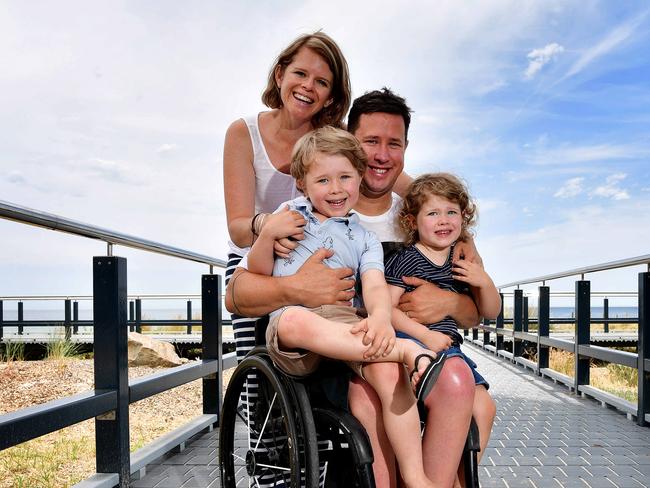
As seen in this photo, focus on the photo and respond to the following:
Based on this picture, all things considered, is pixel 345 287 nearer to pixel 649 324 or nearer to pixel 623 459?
pixel 623 459

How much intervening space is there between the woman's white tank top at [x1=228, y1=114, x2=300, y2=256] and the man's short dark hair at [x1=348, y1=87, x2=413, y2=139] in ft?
1.00

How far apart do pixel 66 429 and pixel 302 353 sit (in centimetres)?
460

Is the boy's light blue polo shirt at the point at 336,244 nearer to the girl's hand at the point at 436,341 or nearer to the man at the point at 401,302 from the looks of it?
the man at the point at 401,302

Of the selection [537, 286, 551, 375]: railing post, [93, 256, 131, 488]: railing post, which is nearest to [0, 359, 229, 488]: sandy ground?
[93, 256, 131, 488]: railing post

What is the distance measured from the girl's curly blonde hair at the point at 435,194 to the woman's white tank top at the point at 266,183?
421mm

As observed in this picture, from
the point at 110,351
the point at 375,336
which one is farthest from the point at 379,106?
the point at 110,351

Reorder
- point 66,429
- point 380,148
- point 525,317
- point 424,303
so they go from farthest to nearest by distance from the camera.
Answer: point 525,317, point 66,429, point 380,148, point 424,303

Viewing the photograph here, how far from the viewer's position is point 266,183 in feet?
7.97

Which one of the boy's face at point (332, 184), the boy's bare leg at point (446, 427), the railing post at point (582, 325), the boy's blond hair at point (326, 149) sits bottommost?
the railing post at point (582, 325)

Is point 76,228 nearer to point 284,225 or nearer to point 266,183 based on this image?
point 266,183

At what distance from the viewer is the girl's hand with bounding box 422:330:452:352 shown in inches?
78.0

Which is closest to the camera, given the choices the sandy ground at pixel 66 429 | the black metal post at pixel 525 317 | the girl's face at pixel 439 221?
the girl's face at pixel 439 221

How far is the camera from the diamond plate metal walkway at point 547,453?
3.37 metres

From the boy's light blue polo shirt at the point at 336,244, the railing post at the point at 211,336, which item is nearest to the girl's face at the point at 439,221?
the boy's light blue polo shirt at the point at 336,244
